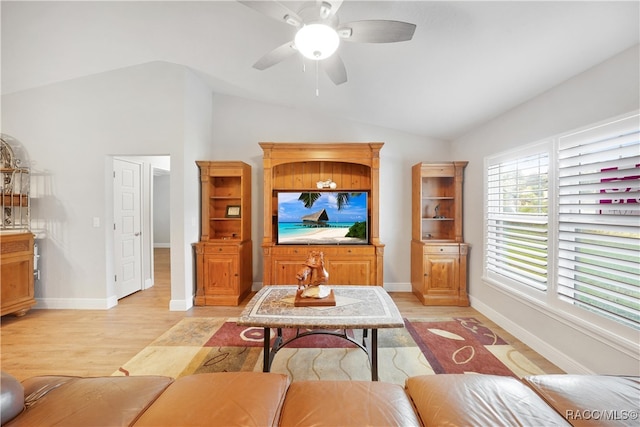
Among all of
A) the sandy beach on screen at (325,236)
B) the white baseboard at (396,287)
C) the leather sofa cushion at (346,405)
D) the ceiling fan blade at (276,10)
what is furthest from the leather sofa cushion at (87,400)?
the white baseboard at (396,287)

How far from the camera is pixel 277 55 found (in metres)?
2.02

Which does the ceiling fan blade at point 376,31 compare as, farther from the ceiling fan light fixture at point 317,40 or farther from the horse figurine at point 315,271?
the horse figurine at point 315,271

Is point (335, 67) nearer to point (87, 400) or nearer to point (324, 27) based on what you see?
point (324, 27)

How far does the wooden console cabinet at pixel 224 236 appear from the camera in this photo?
3.61m

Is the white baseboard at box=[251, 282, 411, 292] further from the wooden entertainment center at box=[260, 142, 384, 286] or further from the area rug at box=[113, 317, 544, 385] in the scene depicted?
the area rug at box=[113, 317, 544, 385]

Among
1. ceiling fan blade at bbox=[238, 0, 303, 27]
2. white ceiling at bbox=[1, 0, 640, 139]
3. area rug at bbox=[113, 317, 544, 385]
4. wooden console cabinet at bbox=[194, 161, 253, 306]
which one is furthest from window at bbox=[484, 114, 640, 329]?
wooden console cabinet at bbox=[194, 161, 253, 306]

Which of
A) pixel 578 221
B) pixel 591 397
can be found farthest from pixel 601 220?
pixel 591 397

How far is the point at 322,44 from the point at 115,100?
11.0ft

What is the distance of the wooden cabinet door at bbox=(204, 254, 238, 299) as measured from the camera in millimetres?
3615

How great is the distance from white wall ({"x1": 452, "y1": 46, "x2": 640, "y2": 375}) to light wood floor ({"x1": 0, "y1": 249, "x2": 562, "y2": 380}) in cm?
17

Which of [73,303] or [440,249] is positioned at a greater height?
[440,249]

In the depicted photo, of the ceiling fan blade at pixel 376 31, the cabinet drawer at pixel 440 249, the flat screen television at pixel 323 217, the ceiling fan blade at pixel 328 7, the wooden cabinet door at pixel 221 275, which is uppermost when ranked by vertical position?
the ceiling fan blade at pixel 328 7

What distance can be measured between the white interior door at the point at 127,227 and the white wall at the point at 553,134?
16.8 ft

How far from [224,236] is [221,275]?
687mm
